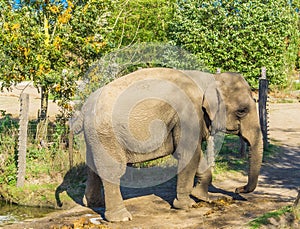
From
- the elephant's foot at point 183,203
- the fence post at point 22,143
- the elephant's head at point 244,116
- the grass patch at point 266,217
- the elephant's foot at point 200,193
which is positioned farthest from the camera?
the fence post at point 22,143

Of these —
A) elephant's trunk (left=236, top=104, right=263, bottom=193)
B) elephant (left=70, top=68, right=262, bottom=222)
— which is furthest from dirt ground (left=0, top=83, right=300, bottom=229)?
elephant's trunk (left=236, top=104, right=263, bottom=193)

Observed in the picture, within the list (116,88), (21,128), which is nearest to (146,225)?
(116,88)

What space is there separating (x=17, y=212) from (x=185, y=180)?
3088 millimetres

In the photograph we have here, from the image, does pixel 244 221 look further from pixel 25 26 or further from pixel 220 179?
pixel 25 26

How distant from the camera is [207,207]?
7.07 m

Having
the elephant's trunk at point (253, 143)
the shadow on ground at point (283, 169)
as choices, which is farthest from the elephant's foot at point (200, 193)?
the shadow on ground at point (283, 169)

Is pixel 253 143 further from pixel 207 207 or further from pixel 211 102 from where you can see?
pixel 207 207

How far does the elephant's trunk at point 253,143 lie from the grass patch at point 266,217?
543 millimetres

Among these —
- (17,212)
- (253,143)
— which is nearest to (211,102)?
(253,143)

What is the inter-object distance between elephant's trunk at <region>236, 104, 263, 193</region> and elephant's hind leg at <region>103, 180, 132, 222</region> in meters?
1.86

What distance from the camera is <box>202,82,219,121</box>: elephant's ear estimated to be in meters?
6.68

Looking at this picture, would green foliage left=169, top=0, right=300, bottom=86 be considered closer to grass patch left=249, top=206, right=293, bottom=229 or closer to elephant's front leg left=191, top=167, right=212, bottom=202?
elephant's front leg left=191, top=167, right=212, bottom=202

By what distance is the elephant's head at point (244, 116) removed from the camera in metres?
6.78

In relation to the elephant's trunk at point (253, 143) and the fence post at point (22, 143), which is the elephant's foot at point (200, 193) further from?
the fence post at point (22, 143)
